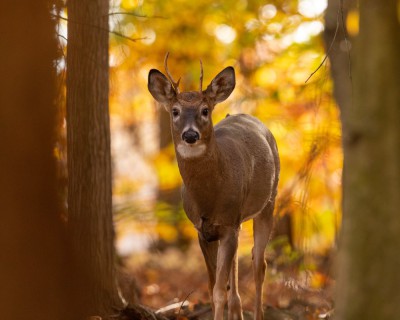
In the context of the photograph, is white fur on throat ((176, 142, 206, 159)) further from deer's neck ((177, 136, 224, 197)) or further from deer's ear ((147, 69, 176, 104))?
deer's ear ((147, 69, 176, 104))

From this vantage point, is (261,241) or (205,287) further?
(205,287)

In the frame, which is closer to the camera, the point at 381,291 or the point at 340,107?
the point at 381,291

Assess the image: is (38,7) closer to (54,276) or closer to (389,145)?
(54,276)

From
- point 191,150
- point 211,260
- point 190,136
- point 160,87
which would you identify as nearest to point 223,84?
point 160,87

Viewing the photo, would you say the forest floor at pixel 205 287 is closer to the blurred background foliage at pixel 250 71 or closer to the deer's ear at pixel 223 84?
the blurred background foliage at pixel 250 71

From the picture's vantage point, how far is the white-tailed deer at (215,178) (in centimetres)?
723

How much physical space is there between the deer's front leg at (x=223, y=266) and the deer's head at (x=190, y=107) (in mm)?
731

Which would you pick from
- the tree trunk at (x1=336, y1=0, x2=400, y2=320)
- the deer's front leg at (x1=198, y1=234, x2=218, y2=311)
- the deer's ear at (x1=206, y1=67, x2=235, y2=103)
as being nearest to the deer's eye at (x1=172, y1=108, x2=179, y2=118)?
the deer's ear at (x1=206, y1=67, x2=235, y2=103)

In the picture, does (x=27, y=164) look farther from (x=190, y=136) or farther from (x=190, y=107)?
(x=190, y=107)

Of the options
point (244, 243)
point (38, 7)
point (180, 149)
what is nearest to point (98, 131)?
point (180, 149)

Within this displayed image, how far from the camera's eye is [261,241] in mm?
8320

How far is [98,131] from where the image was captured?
7680 millimetres

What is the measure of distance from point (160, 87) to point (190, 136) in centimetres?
88

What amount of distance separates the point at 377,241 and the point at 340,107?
3711mm
